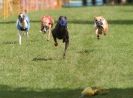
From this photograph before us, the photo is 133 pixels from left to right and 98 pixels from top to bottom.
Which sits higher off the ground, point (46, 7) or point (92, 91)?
point (92, 91)

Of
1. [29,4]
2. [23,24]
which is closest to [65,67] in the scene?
[23,24]

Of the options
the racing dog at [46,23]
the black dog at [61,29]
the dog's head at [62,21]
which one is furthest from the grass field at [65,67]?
the dog's head at [62,21]

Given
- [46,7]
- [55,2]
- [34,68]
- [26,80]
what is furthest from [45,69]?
[55,2]

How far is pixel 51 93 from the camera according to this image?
13.0 m

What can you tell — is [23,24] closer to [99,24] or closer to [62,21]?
[99,24]

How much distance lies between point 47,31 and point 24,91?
943 centimetres

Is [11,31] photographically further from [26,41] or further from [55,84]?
[55,84]

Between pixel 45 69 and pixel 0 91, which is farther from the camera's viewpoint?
pixel 45 69

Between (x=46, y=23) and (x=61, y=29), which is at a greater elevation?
(x=61, y=29)

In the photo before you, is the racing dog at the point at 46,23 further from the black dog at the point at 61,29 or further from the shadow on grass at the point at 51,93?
the shadow on grass at the point at 51,93

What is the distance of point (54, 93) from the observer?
510 inches

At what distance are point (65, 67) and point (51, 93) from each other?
353 centimetres

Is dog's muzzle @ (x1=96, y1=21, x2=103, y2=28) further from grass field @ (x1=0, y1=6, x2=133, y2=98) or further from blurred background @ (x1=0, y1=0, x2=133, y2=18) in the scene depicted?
blurred background @ (x1=0, y1=0, x2=133, y2=18)

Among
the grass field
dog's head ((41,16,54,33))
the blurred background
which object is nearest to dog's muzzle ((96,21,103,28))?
the grass field
